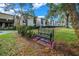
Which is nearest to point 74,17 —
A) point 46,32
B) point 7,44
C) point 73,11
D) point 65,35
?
point 73,11

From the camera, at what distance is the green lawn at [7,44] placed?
244 centimetres

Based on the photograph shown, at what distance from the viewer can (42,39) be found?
247 cm

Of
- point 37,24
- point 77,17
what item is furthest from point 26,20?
point 77,17

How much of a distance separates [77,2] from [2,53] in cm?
85

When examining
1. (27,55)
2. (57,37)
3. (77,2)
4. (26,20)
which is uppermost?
(77,2)

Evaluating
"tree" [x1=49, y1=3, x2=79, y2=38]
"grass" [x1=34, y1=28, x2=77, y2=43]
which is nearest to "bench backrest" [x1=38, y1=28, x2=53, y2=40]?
"grass" [x1=34, y1=28, x2=77, y2=43]

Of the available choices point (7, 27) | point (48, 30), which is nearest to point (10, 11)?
point (7, 27)

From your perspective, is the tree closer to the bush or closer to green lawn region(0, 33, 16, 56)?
the bush

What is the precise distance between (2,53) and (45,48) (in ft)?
1.34

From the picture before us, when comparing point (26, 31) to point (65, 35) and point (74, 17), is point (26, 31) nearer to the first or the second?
point (65, 35)

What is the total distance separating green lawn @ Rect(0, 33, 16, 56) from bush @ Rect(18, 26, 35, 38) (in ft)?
0.29

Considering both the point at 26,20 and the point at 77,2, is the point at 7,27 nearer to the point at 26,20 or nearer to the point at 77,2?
the point at 26,20

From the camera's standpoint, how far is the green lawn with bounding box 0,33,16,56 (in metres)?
2.44

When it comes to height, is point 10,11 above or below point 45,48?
above
